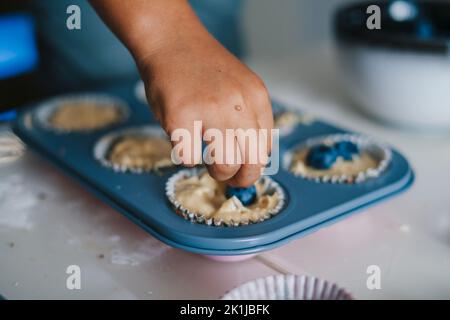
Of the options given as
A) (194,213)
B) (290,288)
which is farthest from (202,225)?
(290,288)

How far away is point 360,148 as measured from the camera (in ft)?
2.70

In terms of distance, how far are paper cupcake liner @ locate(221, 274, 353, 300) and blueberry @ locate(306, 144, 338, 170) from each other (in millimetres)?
251

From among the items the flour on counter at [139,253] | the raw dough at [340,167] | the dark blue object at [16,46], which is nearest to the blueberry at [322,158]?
the raw dough at [340,167]

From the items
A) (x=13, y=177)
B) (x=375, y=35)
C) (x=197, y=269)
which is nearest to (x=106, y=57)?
(x=13, y=177)

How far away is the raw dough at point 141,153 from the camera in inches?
30.6

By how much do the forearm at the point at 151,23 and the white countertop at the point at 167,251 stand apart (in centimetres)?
22

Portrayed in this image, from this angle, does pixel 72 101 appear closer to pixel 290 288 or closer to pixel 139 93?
pixel 139 93

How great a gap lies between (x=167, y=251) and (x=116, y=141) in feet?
0.80

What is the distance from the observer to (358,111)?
40.6 inches

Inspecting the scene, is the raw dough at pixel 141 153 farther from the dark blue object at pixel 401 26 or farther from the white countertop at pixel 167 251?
the dark blue object at pixel 401 26

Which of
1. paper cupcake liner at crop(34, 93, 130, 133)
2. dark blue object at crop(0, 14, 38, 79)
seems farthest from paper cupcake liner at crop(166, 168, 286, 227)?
dark blue object at crop(0, 14, 38, 79)
